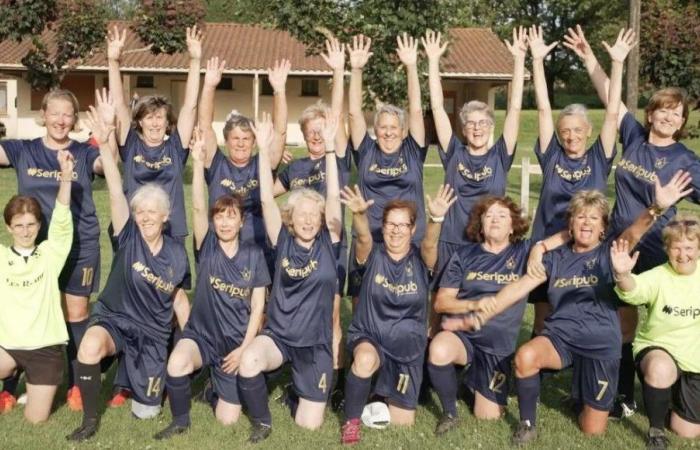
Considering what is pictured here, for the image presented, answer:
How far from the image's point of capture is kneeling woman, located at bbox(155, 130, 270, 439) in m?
5.04

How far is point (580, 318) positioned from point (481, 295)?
0.62 m

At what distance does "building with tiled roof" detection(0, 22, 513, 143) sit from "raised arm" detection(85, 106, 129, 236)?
21.6m

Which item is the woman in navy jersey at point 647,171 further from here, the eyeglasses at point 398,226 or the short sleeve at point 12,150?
the short sleeve at point 12,150

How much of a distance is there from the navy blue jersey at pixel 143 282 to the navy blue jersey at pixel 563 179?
248cm

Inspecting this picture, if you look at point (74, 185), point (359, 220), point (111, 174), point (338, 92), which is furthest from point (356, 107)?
point (74, 185)

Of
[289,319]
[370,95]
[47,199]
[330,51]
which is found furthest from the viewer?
[370,95]

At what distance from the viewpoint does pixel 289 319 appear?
16.6 feet

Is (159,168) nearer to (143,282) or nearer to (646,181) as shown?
(143,282)

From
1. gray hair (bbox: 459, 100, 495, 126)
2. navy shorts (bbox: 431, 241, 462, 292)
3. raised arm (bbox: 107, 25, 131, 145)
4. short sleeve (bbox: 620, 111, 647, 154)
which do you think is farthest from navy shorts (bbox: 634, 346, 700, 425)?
raised arm (bbox: 107, 25, 131, 145)

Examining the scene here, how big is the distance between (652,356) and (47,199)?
4056 mm

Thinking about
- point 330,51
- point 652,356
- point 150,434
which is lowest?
point 150,434

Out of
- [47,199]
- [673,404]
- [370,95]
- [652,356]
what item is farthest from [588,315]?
[370,95]

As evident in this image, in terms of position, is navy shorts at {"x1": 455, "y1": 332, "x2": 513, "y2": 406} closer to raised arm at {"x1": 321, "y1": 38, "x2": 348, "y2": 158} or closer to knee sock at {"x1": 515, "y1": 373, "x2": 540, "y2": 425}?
knee sock at {"x1": 515, "y1": 373, "x2": 540, "y2": 425}

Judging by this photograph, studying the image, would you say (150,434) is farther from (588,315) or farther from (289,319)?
(588,315)
